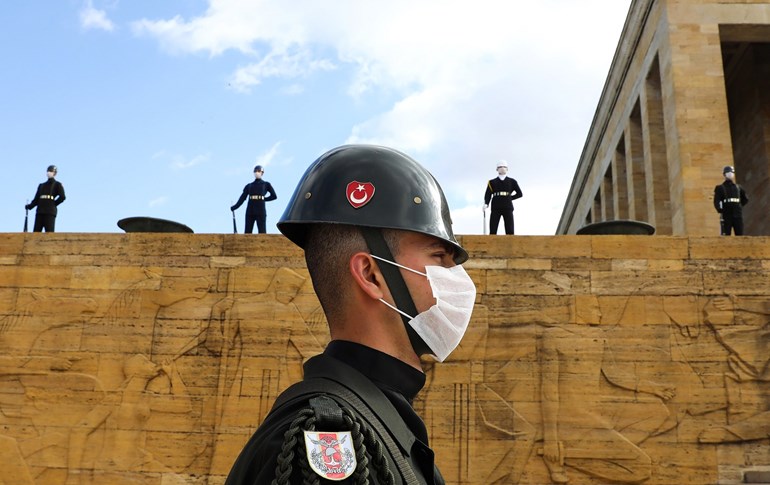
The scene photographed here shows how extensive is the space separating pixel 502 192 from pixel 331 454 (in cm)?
1052

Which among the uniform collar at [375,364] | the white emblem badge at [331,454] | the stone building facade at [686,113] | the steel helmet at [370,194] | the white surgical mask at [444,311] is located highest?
the stone building facade at [686,113]

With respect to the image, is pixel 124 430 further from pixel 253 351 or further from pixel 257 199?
pixel 257 199

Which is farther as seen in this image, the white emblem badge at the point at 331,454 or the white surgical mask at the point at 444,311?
the white surgical mask at the point at 444,311

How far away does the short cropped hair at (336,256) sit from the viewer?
1.58 meters

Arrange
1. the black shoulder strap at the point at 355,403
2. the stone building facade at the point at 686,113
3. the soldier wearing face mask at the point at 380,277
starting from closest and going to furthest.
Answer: the black shoulder strap at the point at 355,403
the soldier wearing face mask at the point at 380,277
the stone building facade at the point at 686,113

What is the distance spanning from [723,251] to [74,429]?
307 inches

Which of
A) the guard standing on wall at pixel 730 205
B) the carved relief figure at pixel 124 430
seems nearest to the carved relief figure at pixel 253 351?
the carved relief figure at pixel 124 430

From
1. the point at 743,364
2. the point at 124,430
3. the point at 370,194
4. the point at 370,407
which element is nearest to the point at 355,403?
A: the point at 370,407

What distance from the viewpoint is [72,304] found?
959cm

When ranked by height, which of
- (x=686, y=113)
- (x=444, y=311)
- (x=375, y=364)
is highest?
(x=686, y=113)

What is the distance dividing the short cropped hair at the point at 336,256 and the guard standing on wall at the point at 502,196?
32.1 feet

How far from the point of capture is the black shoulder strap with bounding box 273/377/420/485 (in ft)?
4.18

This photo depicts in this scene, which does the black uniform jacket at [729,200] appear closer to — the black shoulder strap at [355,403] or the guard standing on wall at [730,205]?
the guard standing on wall at [730,205]

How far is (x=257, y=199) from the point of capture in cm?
1174
